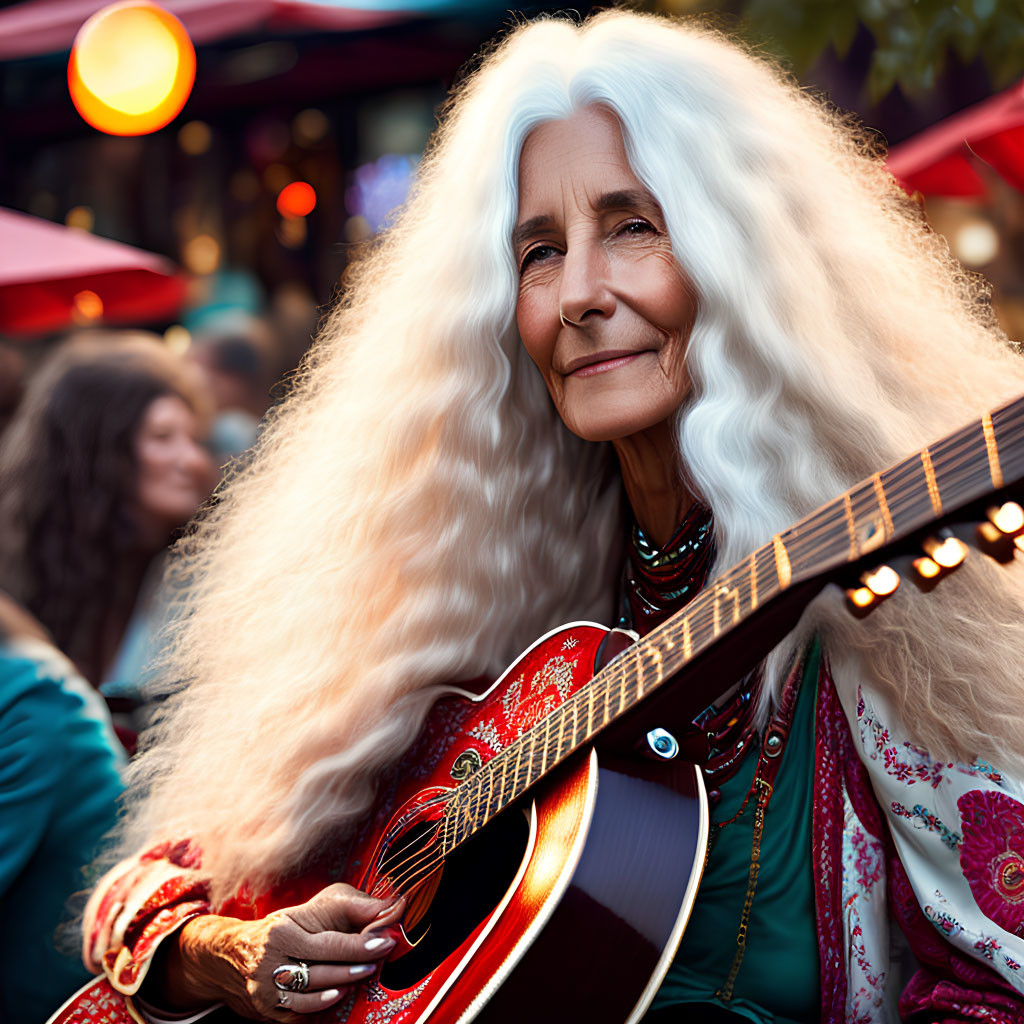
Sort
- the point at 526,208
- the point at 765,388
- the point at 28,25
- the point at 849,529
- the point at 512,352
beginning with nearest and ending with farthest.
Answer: the point at 849,529
the point at 765,388
the point at 526,208
the point at 512,352
the point at 28,25

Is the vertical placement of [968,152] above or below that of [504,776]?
above

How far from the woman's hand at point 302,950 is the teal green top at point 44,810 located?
2.28ft

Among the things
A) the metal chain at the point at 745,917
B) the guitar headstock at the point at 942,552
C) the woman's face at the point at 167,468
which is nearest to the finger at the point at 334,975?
the metal chain at the point at 745,917

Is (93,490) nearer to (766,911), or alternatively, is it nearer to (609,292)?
(609,292)

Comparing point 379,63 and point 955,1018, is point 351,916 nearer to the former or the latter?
point 955,1018

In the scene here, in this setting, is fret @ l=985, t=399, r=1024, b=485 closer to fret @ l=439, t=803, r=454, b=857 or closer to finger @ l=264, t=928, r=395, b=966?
fret @ l=439, t=803, r=454, b=857

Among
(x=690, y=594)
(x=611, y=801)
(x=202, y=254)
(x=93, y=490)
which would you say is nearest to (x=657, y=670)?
(x=611, y=801)

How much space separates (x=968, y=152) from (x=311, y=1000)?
3.44 metres

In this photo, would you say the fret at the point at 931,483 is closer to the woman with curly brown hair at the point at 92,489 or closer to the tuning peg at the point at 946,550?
the tuning peg at the point at 946,550

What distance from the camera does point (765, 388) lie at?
1.45 meters

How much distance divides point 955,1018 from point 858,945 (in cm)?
14

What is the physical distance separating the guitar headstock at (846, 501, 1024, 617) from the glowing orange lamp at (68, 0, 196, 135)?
4572 millimetres

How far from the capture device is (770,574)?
1110 millimetres

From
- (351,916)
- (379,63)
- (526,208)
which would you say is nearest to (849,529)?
(526,208)
